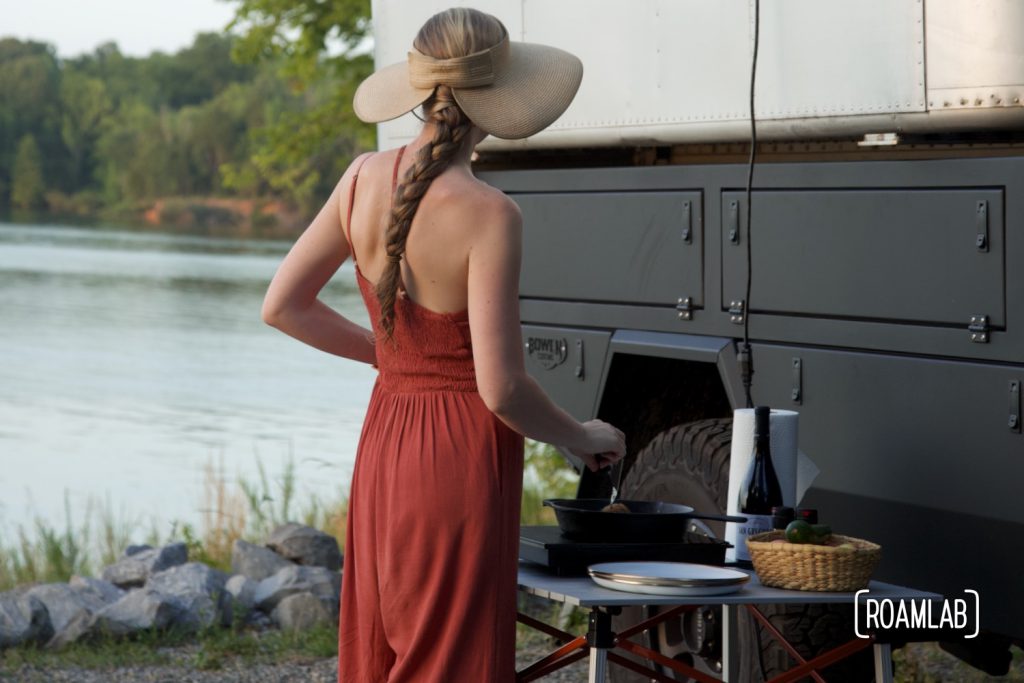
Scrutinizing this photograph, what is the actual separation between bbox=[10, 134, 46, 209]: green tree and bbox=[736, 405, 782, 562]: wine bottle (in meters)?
44.4

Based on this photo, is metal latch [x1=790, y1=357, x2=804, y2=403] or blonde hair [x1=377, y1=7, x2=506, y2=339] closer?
blonde hair [x1=377, y1=7, x2=506, y2=339]

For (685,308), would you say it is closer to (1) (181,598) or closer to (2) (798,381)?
(2) (798,381)

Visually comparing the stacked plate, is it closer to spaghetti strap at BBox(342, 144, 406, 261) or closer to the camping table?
the camping table

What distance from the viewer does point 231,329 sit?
1245 inches

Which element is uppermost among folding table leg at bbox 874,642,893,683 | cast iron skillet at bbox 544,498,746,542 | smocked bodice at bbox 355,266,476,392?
smocked bodice at bbox 355,266,476,392

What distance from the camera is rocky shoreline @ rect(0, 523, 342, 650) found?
688cm

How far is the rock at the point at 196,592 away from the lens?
7156 millimetres

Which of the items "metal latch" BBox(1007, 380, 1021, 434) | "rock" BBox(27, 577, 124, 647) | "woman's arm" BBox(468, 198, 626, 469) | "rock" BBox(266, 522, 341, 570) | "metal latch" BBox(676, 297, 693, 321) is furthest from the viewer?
"rock" BBox(266, 522, 341, 570)

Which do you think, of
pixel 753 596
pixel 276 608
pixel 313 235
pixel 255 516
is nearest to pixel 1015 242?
pixel 753 596

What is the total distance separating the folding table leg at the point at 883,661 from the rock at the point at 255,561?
4845 millimetres

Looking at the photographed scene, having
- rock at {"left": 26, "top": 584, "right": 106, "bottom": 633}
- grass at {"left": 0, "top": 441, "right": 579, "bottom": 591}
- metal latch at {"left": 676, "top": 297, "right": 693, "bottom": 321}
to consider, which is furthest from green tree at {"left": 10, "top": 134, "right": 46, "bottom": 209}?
metal latch at {"left": 676, "top": 297, "right": 693, "bottom": 321}

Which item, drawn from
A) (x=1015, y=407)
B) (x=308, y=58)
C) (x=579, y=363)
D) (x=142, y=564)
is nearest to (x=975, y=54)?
(x=1015, y=407)

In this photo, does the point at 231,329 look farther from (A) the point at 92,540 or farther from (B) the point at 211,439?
(A) the point at 92,540

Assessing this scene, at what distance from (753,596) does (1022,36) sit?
5.23 ft
